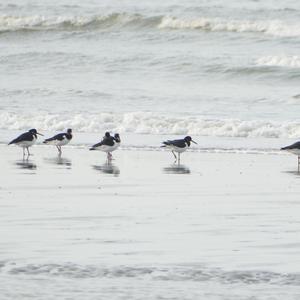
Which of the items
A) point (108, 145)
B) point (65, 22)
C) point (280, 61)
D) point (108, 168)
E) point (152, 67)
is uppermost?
point (65, 22)

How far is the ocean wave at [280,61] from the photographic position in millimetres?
35500

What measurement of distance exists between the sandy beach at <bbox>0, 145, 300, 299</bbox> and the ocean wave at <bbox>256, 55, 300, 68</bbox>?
16.9 meters

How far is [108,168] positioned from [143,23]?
25218mm

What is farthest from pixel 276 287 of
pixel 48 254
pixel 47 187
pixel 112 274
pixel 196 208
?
pixel 47 187

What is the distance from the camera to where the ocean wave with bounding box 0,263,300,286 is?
9.66 meters

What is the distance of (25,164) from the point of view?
19641mm

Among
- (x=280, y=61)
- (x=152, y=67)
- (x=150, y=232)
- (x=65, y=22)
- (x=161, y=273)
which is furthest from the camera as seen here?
(x=65, y=22)

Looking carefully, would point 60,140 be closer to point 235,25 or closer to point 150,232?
point 150,232

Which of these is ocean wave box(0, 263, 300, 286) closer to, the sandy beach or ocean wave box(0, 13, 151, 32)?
the sandy beach

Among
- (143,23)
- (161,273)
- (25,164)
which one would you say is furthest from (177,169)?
(143,23)

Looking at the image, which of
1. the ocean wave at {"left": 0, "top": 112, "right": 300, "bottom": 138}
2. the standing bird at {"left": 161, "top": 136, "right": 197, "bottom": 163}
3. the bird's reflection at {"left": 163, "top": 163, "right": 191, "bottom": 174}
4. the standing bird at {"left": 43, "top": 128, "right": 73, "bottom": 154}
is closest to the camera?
the bird's reflection at {"left": 163, "top": 163, "right": 191, "bottom": 174}

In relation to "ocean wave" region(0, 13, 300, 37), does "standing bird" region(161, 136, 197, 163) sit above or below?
below

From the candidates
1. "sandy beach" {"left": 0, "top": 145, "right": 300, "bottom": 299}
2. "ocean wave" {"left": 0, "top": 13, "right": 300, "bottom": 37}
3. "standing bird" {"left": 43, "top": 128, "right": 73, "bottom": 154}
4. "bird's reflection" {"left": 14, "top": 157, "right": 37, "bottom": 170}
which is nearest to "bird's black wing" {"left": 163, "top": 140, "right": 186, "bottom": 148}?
"sandy beach" {"left": 0, "top": 145, "right": 300, "bottom": 299}

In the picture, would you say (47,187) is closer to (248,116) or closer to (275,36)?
(248,116)
